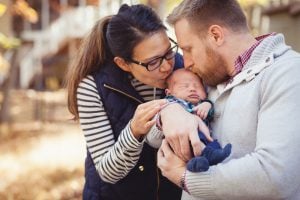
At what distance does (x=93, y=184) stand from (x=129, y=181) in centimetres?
21

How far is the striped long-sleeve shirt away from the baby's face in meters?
0.33

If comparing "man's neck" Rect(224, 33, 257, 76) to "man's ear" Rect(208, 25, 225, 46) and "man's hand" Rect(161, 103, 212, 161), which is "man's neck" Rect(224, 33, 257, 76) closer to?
"man's ear" Rect(208, 25, 225, 46)

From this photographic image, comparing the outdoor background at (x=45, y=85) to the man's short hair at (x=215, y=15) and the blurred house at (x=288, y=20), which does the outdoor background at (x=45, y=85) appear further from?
the man's short hair at (x=215, y=15)

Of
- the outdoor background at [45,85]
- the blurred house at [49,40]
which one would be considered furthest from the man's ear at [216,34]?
the blurred house at [49,40]

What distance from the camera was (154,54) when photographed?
2.76 metres

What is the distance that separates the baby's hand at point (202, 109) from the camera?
2.35 meters

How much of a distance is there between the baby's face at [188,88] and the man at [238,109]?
0.05 m

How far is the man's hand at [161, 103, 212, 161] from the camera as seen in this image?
2209mm

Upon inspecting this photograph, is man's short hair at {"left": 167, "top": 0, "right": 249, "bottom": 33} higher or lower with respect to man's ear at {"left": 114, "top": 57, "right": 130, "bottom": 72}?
higher

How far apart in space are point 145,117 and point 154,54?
0.37m

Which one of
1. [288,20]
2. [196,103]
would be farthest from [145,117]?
[288,20]

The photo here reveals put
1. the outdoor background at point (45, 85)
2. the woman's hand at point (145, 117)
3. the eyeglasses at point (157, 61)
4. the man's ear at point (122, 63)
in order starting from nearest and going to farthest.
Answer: the woman's hand at point (145, 117) → the eyeglasses at point (157, 61) → the man's ear at point (122, 63) → the outdoor background at point (45, 85)

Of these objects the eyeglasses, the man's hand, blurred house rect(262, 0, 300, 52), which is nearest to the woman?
the eyeglasses

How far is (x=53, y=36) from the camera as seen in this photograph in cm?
1492
